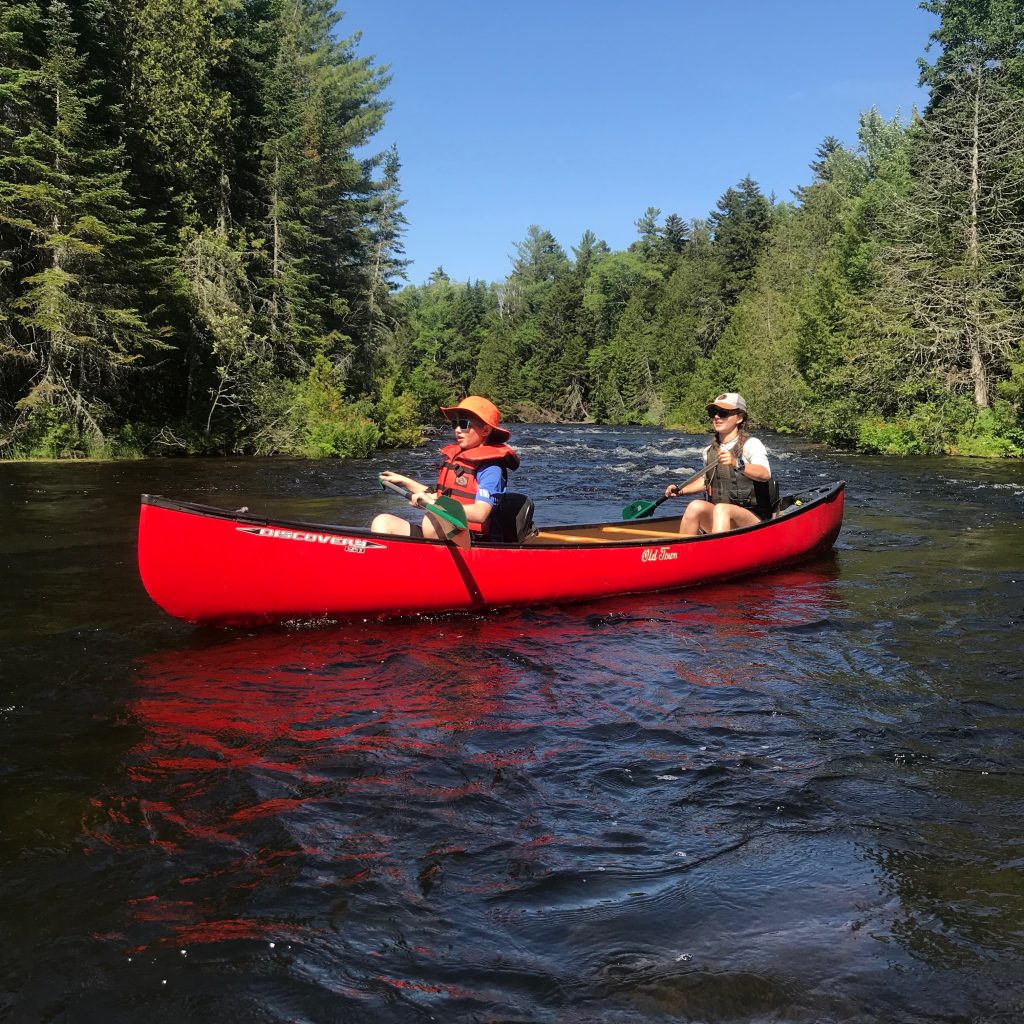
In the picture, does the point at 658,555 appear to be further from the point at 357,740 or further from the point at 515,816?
the point at 515,816

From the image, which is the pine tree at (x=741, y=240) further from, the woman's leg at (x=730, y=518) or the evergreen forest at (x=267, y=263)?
the woman's leg at (x=730, y=518)

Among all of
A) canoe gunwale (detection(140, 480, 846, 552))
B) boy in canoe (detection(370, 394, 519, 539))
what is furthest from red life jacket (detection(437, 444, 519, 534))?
canoe gunwale (detection(140, 480, 846, 552))

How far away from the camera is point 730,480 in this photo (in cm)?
838

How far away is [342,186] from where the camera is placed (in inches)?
1368

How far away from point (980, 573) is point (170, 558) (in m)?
7.04

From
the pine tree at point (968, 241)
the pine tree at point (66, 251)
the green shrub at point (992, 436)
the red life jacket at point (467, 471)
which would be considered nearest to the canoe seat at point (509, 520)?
the red life jacket at point (467, 471)

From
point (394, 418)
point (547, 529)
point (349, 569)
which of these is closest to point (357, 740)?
point (349, 569)

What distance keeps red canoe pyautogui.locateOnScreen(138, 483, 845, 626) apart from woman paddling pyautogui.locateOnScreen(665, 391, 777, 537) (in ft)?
2.22

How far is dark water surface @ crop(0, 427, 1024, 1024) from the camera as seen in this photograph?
8.29ft

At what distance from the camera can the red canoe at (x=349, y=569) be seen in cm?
568

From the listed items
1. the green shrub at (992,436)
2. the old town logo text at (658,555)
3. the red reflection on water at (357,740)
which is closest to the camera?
the red reflection on water at (357,740)

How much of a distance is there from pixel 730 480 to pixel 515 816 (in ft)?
17.9

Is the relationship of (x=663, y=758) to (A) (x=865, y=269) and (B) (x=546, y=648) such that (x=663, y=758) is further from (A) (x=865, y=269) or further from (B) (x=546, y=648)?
(A) (x=865, y=269)

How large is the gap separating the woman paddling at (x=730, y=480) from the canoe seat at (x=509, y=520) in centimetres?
179
